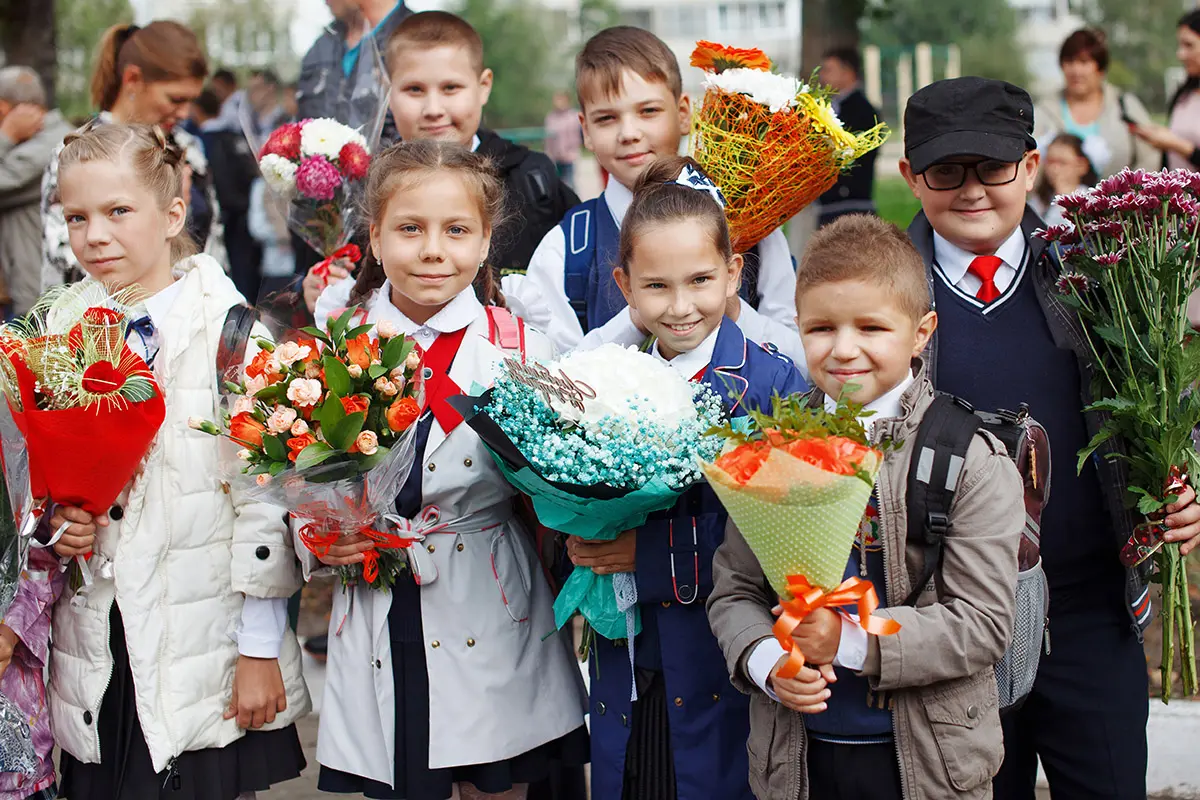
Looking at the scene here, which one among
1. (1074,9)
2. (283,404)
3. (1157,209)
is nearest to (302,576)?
(283,404)

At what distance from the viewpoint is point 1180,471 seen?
9.46ft

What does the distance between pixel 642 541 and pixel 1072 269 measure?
1.22 meters

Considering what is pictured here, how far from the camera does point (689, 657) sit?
2.96 metres

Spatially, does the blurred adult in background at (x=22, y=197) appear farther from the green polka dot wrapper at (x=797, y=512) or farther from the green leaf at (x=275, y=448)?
the green polka dot wrapper at (x=797, y=512)

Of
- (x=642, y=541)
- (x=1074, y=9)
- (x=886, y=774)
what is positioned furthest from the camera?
(x=1074, y=9)

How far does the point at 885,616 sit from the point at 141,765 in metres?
1.88

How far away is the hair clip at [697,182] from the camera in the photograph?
316 centimetres

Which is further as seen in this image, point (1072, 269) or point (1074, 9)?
point (1074, 9)

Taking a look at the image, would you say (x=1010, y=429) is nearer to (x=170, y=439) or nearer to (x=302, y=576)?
(x=302, y=576)

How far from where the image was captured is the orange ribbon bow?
2.38m

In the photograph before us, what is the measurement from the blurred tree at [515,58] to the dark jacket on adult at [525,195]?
36006 mm

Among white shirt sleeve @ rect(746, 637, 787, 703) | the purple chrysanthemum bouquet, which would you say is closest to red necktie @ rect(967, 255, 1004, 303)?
the purple chrysanthemum bouquet

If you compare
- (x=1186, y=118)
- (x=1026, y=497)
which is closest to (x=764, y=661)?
(x=1026, y=497)

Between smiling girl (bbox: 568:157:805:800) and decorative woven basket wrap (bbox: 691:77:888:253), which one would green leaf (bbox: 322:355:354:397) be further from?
decorative woven basket wrap (bbox: 691:77:888:253)
